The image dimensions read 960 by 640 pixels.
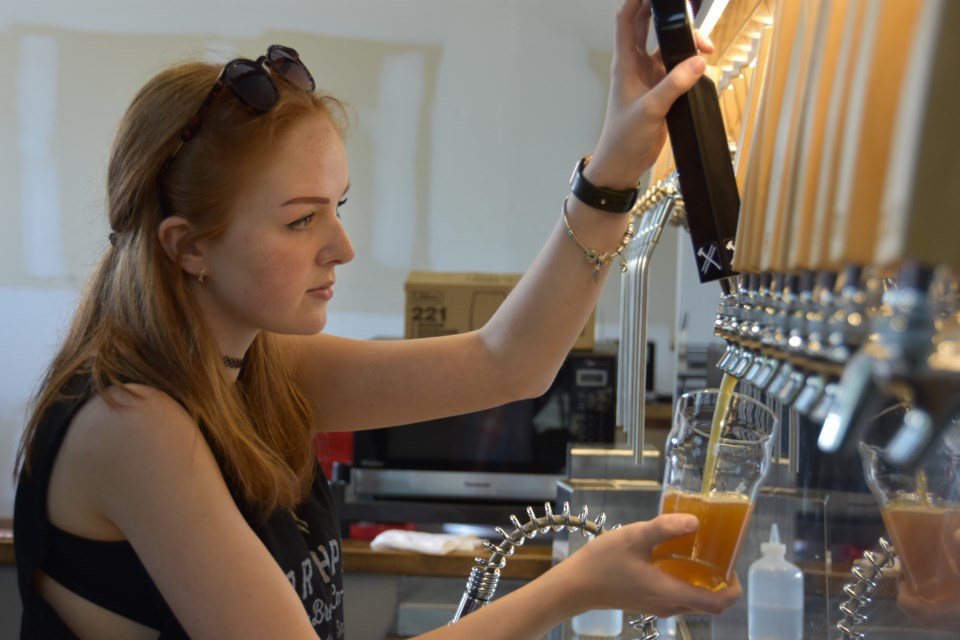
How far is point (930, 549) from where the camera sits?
0.94 meters

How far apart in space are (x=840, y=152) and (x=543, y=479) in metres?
2.99

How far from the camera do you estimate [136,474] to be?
1116 mm

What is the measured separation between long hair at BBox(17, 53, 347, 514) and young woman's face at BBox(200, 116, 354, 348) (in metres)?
0.02

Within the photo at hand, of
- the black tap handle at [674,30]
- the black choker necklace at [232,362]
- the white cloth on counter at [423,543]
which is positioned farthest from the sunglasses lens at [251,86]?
the white cloth on counter at [423,543]

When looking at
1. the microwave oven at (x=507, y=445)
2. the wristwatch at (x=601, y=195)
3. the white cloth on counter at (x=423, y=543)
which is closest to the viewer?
the wristwatch at (x=601, y=195)

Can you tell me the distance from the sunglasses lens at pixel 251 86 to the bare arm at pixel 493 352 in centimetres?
40

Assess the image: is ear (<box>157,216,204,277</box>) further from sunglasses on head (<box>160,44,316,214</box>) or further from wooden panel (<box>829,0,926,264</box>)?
wooden panel (<box>829,0,926,264</box>)

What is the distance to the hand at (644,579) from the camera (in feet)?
3.24

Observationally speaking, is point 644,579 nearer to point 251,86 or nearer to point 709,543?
point 709,543

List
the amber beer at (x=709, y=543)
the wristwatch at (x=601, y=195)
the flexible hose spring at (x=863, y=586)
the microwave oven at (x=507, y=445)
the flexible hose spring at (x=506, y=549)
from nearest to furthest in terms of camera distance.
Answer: the amber beer at (x=709, y=543) < the flexible hose spring at (x=863, y=586) < the wristwatch at (x=601, y=195) < the flexible hose spring at (x=506, y=549) < the microwave oven at (x=507, y=445)

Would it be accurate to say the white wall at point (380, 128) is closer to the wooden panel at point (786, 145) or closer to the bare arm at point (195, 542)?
the bare arm at point (195, 542)

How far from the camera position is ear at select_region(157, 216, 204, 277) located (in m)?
1.30

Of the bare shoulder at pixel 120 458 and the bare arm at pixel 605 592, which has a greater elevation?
the bare shoulder at pixel 120 458

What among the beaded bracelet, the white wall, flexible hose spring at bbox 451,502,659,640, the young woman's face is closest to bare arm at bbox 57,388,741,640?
the young woman's face
